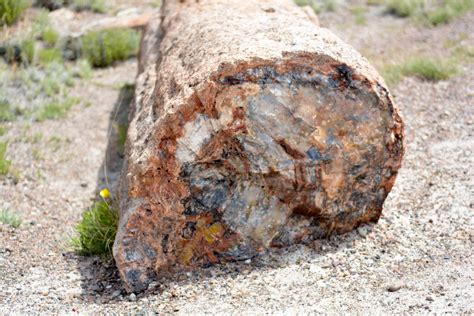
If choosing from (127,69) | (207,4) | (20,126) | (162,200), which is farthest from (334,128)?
(127,69)

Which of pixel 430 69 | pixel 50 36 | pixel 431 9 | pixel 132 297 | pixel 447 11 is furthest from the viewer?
pixel 431 9

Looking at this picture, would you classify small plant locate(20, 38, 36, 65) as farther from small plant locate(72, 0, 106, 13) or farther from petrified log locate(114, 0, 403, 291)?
petrified log locate(114, 0, 403, 291)

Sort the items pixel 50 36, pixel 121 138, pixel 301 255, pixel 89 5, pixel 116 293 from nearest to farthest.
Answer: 1. pixel 116 293
2. pixel 301 255
3. pixel 121 138
4. pixel 50 36
5. pixel 89 5

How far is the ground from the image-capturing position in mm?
4016

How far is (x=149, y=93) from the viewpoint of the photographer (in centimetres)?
510

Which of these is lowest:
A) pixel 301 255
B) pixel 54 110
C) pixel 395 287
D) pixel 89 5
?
pixel 54 110

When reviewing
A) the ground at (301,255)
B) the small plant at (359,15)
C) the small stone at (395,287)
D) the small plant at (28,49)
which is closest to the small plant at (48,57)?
the small plant at (28,49)

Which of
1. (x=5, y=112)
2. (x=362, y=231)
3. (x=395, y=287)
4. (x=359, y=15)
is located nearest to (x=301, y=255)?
(x=362, y=231)

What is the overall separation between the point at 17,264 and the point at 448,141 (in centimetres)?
350

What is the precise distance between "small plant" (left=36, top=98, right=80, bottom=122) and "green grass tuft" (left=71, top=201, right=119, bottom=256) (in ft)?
8.43

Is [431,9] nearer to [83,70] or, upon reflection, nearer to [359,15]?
[359,15]

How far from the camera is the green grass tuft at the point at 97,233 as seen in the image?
Answer: 4.78 metres

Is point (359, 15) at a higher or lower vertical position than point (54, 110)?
higher

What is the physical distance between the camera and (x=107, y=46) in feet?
28.1
